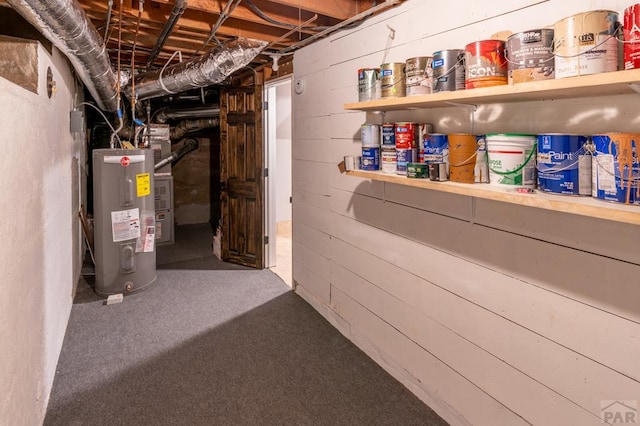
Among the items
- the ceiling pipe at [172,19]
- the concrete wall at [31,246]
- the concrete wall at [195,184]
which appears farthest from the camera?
the concrete wall at [195,184]

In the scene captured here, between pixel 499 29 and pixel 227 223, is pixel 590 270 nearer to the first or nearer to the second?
pixel 499 29

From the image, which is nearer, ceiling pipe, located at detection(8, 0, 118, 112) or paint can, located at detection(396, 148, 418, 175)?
ceiling pipe, located at detection(8, 0, 118, 112)

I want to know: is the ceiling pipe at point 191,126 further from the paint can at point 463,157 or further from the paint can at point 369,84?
the paint can at point 463,157

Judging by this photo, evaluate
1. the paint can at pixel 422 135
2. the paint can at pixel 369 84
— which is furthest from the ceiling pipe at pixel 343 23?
the paint can at pixel 422 135

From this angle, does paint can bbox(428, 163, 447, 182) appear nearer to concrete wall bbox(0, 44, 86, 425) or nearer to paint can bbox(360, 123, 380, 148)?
paint can bbox(360, 123, 380, 148)

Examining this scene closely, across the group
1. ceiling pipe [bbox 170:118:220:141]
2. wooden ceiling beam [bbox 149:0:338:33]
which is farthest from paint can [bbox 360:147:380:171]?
ceiling pipe [bbox 170:118:220:141]

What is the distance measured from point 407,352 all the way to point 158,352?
5.20 feet

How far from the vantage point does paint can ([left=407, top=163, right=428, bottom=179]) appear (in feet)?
5.40

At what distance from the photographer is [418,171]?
1.65 m

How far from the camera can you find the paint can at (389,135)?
6.15 ft

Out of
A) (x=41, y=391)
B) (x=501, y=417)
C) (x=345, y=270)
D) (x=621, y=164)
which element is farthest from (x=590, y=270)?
(x=41, y=391)

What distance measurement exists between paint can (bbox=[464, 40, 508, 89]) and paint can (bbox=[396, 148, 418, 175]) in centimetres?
49

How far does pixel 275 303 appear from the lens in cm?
327

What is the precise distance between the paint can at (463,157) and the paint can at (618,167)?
17.3 inches
